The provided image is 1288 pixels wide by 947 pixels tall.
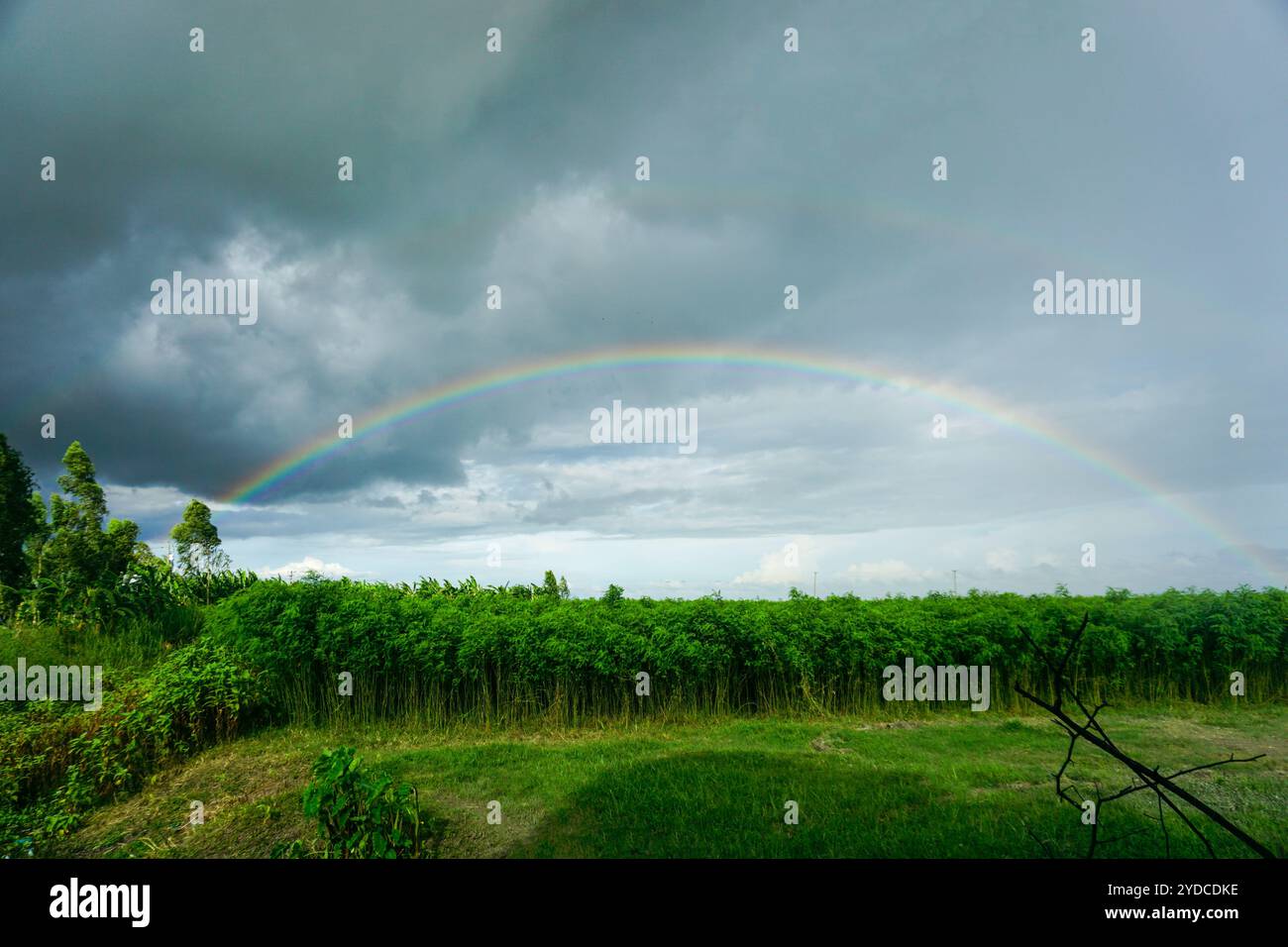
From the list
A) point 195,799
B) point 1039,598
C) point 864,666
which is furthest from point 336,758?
point 1039,598

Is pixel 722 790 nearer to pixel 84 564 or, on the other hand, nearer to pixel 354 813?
pixel 354 813

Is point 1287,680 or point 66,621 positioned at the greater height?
point 66,621

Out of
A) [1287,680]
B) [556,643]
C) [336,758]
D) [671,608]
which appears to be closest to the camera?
[336,758]

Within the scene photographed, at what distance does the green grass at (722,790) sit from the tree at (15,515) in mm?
17209

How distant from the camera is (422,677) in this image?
9.39m

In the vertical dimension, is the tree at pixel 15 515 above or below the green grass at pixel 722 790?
above

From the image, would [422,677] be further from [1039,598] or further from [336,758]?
[1039,598]

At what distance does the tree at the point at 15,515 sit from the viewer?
19688 mm

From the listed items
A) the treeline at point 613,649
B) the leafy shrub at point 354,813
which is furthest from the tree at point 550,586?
the leafy shrub at point 354,813

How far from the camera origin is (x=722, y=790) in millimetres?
6301

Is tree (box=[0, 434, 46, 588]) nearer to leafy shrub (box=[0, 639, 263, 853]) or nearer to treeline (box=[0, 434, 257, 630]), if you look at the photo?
treeline (box=[0, 434, 257, 630])

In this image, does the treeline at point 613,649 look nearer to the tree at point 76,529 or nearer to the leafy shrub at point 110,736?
the leafy shrub at point 110,736

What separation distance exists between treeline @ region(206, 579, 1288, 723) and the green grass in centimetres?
43
